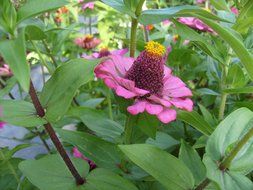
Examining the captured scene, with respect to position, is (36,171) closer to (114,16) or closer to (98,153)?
(98,153)

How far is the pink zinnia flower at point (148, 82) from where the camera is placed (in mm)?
579

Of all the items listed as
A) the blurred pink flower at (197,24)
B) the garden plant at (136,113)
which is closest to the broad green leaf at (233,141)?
the garden plant at (136,113)

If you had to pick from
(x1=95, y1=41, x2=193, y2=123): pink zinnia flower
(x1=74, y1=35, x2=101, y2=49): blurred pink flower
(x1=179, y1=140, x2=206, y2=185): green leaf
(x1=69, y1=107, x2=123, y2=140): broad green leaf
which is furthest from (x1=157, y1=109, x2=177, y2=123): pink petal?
(x1=74, y1=35, x2=101, y2=49): blurred pink flower

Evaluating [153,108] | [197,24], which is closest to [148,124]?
[153,108]

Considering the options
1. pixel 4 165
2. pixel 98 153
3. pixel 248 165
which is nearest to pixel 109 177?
pixel 98 153

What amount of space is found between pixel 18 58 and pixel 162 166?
0.86ft

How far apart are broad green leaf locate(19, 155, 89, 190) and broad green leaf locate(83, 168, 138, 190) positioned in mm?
26

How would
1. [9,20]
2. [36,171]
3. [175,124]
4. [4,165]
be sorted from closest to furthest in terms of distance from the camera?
[9,20] < [36,171] < [4,165] < [175,124]

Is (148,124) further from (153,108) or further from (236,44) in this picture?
(236,44)

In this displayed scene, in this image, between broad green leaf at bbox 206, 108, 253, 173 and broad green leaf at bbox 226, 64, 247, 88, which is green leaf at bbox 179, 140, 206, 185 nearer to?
broad green leaf at bbox 206, 108, 253, 173

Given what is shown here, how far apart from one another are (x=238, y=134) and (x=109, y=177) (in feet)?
0.68

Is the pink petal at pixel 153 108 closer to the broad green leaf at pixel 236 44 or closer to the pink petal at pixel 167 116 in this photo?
the pink petal at pixel 167 116

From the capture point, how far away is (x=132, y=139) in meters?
0.71

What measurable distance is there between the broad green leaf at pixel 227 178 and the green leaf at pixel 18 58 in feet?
0.90
